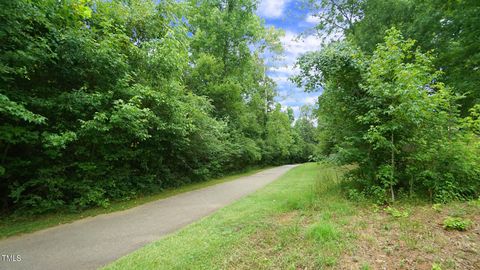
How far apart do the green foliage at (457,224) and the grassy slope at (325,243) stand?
0.09 metres

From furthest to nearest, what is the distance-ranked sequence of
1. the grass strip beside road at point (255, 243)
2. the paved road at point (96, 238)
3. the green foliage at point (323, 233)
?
the green foliage at point (323, 233), the paved road at point (96, 238), the grass strip beside road at point (255, 243)

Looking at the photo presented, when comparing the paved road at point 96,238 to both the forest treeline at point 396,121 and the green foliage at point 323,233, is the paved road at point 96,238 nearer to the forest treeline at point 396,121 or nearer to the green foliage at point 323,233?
the green foliage at point 323,233

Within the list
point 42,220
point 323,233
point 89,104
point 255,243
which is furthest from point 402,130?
point 42,220

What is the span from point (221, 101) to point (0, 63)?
43.8 feet

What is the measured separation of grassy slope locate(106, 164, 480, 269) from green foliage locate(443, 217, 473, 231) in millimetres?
87

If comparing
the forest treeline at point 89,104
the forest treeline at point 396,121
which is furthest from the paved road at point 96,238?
the forest treeline at point 396,121

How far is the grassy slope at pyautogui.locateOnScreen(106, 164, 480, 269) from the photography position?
2863mm

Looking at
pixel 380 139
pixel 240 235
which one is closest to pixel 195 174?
pixel 240 235

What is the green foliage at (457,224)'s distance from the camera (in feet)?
11.4

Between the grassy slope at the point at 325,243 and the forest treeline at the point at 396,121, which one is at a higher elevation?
the forest treeline at the point at 396,121

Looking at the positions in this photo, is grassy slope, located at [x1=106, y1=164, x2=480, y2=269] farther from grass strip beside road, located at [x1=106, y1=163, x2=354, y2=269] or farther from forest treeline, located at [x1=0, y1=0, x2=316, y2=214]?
forest treeline, located at [x1=0, y1=0, x2=316, y2=214]

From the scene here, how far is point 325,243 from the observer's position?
3.31 meters

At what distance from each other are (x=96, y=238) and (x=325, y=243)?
161 inches

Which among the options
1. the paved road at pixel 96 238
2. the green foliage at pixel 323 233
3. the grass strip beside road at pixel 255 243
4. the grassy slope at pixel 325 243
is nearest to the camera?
the grassy slope at pixel 325 243
